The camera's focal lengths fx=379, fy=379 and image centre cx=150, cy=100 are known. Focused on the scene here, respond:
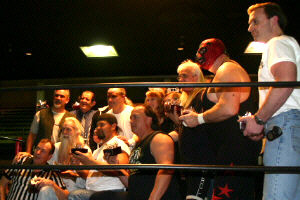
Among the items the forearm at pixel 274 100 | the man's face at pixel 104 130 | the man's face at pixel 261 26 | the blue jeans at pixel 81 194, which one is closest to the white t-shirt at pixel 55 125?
the man's face at pixel 104 130

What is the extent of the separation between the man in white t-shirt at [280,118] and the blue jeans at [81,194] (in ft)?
5.42

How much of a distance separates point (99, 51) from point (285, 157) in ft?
19.5

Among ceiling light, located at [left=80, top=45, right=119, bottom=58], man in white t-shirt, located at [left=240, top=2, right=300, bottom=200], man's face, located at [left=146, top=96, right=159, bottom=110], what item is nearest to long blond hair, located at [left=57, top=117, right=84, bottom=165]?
man's face, located at [left=146, top=96, right=159, bottom=110]

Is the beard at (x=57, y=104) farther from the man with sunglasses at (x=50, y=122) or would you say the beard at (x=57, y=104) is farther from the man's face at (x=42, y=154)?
the man's face at (x=42, y=154)

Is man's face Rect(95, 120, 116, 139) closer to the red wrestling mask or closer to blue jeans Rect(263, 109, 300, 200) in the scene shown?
the red wrestling mask

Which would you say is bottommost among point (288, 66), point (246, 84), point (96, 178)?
point (96, 178)

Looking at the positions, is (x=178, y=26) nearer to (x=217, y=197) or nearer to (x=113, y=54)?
(x=113, y=54)

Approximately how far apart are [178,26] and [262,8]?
3.96 metres

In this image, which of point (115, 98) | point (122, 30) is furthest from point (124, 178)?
point (122, 30)

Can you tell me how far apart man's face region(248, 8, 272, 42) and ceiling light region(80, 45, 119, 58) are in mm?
5154

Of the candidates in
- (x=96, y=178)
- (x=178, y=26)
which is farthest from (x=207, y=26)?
(x=96, y=178)

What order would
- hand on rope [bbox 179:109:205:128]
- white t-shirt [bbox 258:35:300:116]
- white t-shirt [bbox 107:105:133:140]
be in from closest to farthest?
white t-shirt [bbox 258:35:300:116], hand on rope [bbox 179:109:205:128], white t-shirt [bbox 107:105:133:140]

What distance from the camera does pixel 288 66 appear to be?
1.81 m

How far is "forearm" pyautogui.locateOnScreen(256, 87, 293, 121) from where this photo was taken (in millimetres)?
1763
